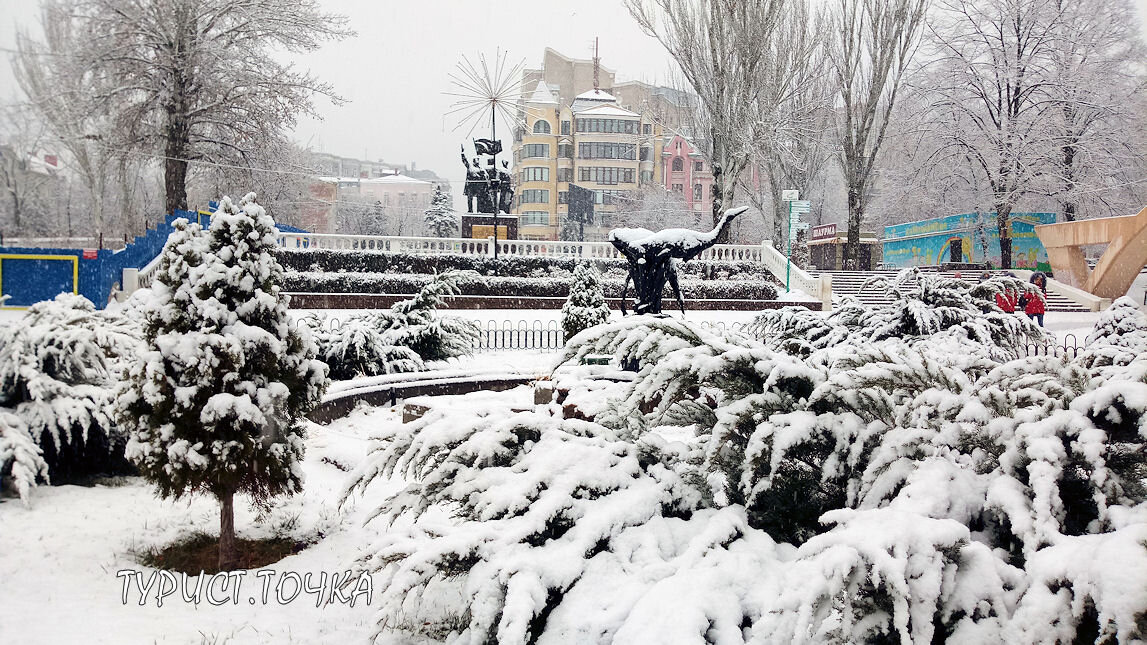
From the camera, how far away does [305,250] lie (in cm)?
2025

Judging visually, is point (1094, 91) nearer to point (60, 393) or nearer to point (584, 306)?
point (584, 306)

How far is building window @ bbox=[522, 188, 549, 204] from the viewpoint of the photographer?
58531 mm

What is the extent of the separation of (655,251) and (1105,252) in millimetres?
18691

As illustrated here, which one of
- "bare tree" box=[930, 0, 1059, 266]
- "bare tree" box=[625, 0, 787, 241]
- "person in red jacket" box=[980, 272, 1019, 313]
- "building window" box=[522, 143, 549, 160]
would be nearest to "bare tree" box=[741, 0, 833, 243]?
"bare tree" box=[625, 0, 787, 241]

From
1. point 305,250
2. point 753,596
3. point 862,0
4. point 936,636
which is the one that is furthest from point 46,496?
point 862,0

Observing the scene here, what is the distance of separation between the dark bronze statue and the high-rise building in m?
45.4

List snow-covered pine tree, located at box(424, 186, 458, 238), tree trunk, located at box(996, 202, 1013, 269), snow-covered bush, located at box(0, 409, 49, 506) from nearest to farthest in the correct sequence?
1. snow-covered bush, located at box(0, 409, 49, 506)
2. tree trunk, located at box(996, 202, 1013, 269)
3. snow-covered pine tree, located at box(424, 186, 458, 238)

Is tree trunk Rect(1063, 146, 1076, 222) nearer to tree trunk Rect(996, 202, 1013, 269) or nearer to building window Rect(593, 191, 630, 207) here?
tree trunk Rect(996, 202, 1013, 269)

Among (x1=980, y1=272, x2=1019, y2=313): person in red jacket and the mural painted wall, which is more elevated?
the mural painted wall

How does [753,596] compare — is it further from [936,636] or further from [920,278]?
[920,278]

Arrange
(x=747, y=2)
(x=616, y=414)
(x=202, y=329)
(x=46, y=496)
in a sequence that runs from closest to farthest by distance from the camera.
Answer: (x=616, y=414)
(x=202, y=329)
(x=46, y=496)
(x=747, y=2)

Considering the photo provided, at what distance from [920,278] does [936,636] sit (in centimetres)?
603

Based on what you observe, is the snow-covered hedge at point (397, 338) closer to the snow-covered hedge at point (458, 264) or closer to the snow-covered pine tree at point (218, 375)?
the snow-covered pine tree at point (218, 375)

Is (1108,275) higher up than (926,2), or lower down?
lower down
